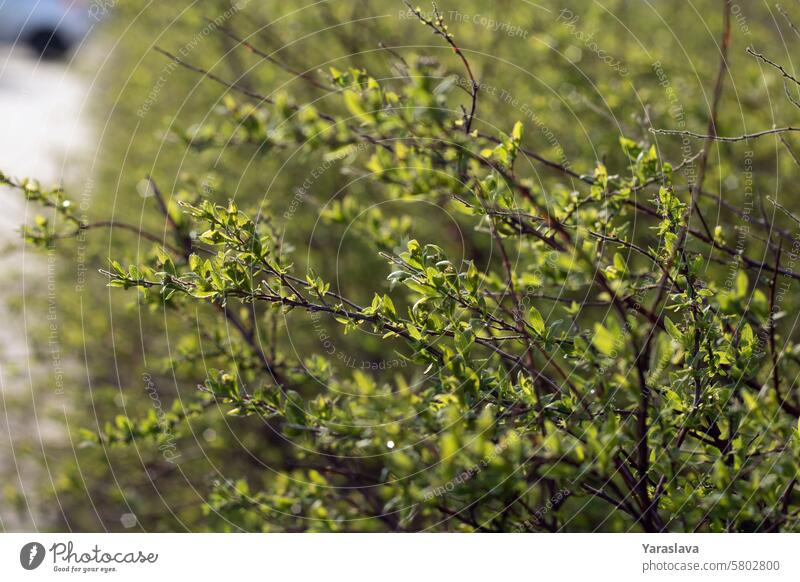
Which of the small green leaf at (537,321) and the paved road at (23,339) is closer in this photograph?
the small green leaf at (537,321)

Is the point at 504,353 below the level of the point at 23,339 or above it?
below

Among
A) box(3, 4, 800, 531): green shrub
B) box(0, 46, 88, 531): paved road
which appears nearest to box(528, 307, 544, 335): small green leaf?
box(3, 4, 800, 531): green shrub

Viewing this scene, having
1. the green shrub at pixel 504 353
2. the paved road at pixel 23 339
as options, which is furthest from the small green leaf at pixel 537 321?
the paved road at pixel 23 339

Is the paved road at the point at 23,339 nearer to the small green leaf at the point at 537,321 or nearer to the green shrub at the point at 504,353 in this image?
the green shrub at the point at 504,353

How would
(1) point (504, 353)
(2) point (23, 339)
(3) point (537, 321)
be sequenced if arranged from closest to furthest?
(3) point (537, 321) → (1) point (504, 353) → (2) point (23, 339)

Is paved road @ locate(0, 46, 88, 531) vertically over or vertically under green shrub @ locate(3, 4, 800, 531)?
over

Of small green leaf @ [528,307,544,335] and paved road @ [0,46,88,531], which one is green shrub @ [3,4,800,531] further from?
paved road @ [0,46,88,531]

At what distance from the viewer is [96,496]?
4.62 meters

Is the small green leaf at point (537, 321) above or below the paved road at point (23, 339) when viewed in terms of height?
below

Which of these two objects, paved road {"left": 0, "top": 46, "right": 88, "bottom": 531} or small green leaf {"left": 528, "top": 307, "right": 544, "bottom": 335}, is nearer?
small green leaf {"left": 528, "top": 307, "right": 544, "bottom": 335}

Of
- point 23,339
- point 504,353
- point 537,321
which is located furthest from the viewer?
point 23,339

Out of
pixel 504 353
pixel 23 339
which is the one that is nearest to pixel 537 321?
pixel 504 353

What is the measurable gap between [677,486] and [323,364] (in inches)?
42.0

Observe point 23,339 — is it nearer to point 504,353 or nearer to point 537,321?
point 504,353
